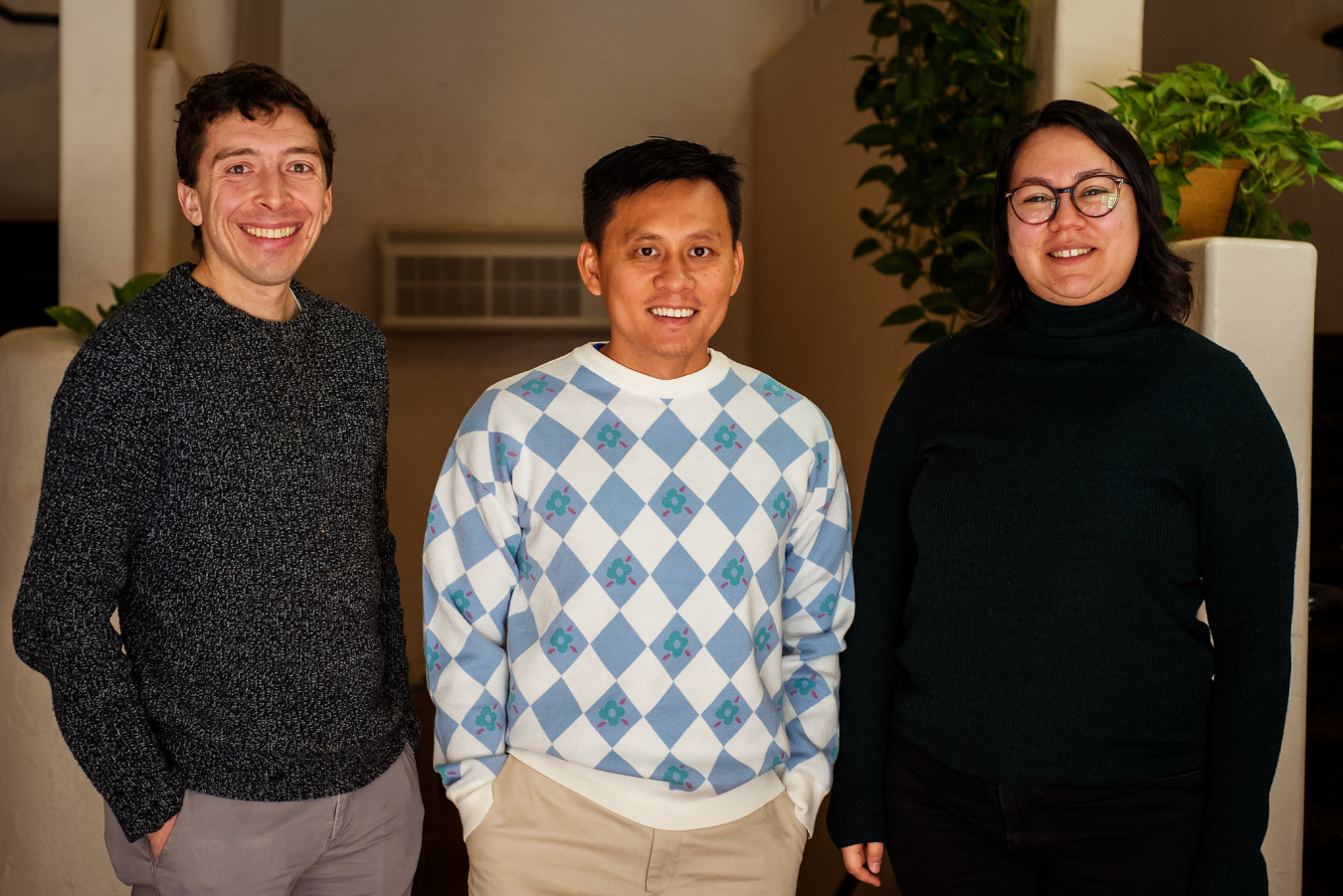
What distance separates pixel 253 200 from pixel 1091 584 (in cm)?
110

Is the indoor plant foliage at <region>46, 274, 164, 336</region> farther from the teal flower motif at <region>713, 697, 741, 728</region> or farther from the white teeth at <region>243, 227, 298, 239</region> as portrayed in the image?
the teal flower motif at <region>713, 697, 741, 728</region>

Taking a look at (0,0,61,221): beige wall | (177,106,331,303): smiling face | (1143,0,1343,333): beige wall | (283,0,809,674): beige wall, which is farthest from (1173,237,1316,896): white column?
(0,0,61,221): beige wall

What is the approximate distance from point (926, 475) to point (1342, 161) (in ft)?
11.1

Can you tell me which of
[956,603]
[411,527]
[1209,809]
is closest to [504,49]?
[411,527]

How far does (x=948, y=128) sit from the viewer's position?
2314 millimetres

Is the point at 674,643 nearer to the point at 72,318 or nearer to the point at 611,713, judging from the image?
the point at 611,713

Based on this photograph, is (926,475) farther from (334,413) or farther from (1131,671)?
(334,413)

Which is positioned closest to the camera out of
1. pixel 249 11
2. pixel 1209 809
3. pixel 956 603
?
pixel 1209 809

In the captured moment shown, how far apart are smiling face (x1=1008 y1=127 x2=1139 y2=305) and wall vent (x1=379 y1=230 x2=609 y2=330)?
3.29m

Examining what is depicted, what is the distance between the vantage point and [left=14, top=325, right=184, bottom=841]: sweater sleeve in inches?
45.3

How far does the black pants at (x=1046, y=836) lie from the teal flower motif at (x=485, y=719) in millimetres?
534

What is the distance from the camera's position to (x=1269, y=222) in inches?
68.7

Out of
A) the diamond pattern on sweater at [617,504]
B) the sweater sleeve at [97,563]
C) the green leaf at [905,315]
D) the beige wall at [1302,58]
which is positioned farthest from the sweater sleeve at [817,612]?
the beige wall at [1302,58]

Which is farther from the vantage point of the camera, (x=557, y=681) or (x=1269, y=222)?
(x=1269, y=222)
